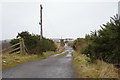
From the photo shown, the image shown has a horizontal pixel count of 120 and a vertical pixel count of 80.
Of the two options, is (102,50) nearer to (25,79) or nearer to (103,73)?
(103,73)

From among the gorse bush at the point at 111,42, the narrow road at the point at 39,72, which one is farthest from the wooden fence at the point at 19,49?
the gorse bush at the point at 111,42

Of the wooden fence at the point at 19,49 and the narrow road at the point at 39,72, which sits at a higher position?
the wooden fence at the point at 19,49

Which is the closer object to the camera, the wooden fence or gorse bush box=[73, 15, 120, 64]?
gorse bush box=[73, 15, 120, 64]

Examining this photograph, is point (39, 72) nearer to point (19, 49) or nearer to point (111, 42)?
point (111, 42)

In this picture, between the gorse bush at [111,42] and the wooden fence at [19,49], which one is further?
the wooden fence at [19,49]

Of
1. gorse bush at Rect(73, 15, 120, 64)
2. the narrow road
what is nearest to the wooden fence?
the narrow road

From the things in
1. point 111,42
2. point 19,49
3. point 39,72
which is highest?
point 111,42

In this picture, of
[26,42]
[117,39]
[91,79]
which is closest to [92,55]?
[117,39]

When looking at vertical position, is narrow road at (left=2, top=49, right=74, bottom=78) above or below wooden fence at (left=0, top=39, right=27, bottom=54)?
below

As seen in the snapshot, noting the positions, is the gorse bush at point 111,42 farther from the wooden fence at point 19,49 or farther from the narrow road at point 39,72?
the wooden fence at point 19,49

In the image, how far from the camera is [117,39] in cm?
748

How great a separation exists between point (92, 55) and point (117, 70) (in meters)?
3.35

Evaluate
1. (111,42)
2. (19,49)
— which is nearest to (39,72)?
(111,42)

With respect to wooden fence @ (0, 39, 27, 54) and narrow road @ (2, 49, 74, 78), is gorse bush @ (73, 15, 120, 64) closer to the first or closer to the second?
narrow road @ (2, 49, 74, 78)
